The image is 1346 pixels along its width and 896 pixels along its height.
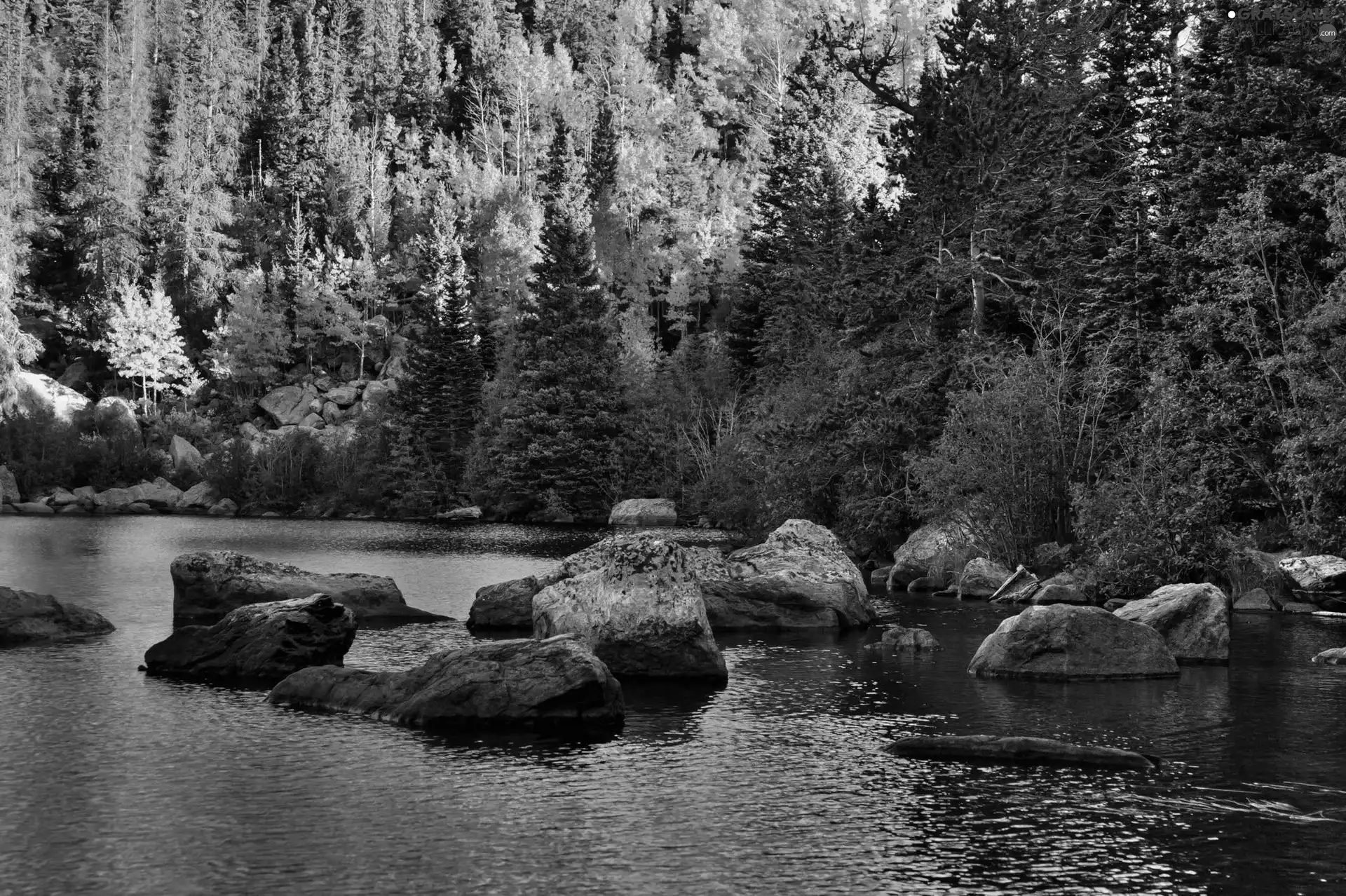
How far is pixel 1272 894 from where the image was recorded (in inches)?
363

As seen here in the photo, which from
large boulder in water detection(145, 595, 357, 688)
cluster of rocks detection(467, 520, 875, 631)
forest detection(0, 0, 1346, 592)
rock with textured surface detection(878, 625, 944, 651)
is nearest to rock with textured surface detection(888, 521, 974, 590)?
forest detection(0, 0, 1346, 592)

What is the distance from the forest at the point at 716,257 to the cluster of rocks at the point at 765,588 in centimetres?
660

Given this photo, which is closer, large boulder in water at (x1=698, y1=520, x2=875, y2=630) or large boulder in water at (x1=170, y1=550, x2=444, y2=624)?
large boulder in water at (x1=698, y1=520, x2=875, y2=630)

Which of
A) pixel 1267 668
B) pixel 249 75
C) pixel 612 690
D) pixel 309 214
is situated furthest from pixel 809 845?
pixel 249 75

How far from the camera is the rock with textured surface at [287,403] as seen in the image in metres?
85.5

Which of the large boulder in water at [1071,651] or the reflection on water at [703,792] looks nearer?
the reflection on water at [703,792]

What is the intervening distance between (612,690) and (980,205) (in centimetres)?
2681

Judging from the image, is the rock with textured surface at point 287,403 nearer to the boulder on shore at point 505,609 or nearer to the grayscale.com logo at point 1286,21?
the boulder on shore at point 505,609

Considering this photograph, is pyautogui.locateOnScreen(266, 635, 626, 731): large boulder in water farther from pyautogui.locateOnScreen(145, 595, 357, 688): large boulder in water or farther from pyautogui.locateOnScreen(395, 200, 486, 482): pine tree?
pyautogui.locateOnScreen(395, 200, 486, 482): pine tree

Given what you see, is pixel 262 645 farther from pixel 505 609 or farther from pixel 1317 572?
pixel 1317 572

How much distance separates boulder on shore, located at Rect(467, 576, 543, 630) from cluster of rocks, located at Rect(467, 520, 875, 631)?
0.01m

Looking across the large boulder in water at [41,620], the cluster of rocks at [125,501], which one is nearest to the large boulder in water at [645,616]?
the large boulder in water at [41,620]

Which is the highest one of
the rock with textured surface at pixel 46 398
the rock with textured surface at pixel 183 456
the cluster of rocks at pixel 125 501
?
the rock with textured surface at pixel 46 398

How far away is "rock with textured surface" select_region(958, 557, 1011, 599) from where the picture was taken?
95.5ft
